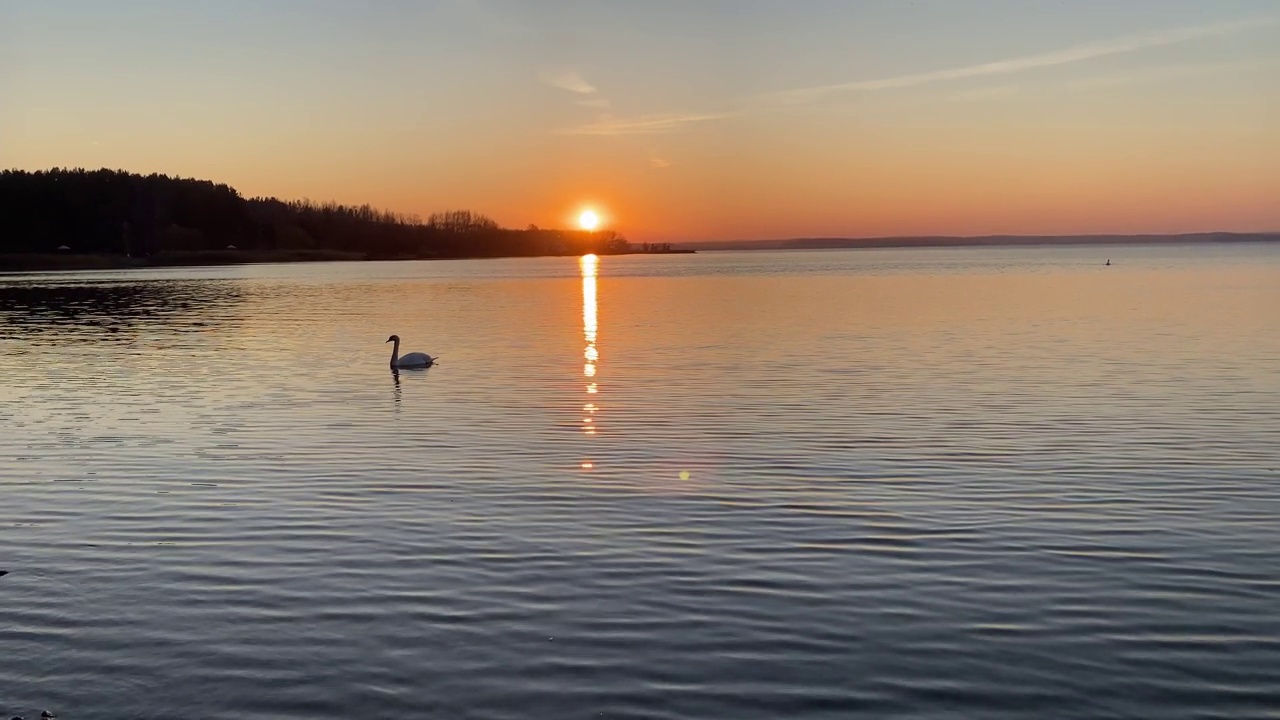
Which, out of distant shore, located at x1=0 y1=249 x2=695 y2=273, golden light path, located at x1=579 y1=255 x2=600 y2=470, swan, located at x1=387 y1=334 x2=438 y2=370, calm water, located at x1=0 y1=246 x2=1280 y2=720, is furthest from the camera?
distant shore, located at x1=0 y1=249 x2=695 y2=273

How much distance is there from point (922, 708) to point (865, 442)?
34.1 feet

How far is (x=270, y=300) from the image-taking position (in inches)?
2680

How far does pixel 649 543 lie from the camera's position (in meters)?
11.7

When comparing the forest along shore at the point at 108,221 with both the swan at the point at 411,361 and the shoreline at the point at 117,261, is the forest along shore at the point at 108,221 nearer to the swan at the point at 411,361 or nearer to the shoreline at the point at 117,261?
the shoreline at the point at 117,261

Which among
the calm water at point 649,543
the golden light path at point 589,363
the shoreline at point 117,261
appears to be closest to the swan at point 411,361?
the calm water at point 649,543

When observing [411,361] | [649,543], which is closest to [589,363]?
[411,361]

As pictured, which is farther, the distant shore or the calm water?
the distant shore

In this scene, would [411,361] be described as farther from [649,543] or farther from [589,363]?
[649,543]

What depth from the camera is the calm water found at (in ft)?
26.2

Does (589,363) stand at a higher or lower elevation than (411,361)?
lower

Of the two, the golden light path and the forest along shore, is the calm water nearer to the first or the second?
the golden light path

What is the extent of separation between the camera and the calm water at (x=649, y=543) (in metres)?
7.97

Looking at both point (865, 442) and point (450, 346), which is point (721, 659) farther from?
point (450, 346)

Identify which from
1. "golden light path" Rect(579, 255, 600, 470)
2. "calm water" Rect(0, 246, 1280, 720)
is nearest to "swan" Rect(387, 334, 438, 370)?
"calm water" Rect(0, 246, 1280, 720)
